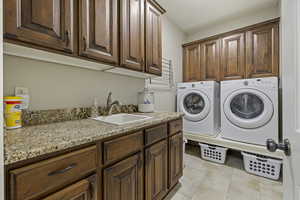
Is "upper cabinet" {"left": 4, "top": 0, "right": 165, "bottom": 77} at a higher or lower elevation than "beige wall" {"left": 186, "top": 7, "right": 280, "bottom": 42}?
lower

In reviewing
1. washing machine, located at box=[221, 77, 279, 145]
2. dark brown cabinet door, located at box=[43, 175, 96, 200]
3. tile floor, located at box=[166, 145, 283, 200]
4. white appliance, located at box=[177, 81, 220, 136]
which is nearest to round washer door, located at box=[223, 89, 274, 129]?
washing machine, located at box=[221, 77, 279, 145]

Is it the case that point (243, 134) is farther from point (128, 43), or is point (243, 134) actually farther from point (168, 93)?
point (128, 43)

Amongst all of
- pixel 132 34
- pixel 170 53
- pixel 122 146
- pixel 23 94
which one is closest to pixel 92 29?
pixel 132 34

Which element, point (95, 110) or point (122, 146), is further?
point (95, 110)

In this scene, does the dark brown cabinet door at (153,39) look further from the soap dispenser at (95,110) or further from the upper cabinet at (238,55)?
the upper cabinet at (238,55)

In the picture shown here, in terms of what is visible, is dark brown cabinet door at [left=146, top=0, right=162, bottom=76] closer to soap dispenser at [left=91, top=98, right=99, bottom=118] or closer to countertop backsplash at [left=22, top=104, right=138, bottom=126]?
soap dispenser at [left=91, top=98, right=99, bottom=118]

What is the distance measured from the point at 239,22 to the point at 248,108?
71.2 inches

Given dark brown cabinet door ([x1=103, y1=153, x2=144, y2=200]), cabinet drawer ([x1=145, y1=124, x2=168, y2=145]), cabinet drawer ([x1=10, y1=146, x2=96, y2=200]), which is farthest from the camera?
cabinet drawer ([x1=145, y1=124, x2=168, y2=145])

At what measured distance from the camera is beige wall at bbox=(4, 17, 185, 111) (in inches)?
38.4

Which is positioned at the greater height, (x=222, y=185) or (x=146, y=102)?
(x=146, y=102)

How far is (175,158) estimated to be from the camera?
5.04 ft

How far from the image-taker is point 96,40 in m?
1.11

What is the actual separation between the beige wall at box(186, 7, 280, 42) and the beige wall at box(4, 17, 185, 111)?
219 cm

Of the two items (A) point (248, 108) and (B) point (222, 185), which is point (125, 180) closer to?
(B) point (222, 185)
